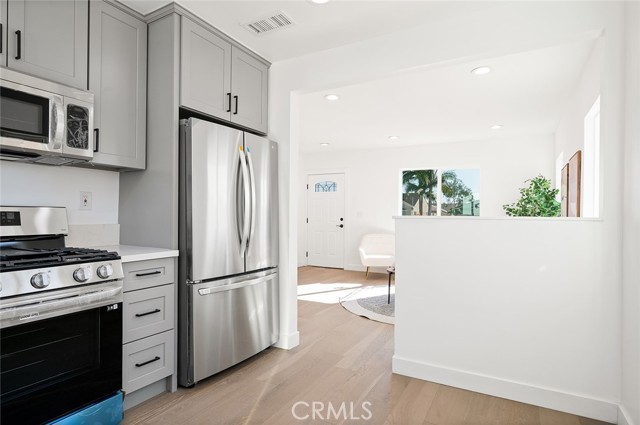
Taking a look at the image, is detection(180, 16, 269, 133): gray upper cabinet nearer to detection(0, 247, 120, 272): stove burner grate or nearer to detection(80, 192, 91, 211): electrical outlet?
detection(80, 192, 91, 211): electrical outlet

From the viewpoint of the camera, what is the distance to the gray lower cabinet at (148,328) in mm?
2021

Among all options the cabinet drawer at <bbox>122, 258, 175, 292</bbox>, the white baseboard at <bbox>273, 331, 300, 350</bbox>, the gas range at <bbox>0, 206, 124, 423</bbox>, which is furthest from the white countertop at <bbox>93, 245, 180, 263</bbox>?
the white baseboard at <bbox>273, 331, 300, 350</bbox>

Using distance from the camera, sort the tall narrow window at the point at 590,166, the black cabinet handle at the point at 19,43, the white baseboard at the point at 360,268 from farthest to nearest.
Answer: the white baseboard at the point at 360,268 < the tall narrow window at the point at 590,166 < the black cabinet handle at the point at 19,43

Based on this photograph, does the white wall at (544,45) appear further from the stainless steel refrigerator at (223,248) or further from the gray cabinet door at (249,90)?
the stainless steel refrigerator at (223,248)

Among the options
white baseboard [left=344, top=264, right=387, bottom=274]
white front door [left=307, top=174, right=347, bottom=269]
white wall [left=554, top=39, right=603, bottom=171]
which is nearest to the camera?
white wall [left=554, top=39, right=603, bottom=171]

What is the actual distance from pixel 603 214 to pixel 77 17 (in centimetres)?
313

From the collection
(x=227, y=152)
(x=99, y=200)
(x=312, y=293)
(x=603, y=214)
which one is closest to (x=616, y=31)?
(x=603, y=214)

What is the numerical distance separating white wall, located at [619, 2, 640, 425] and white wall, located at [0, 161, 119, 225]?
10.1ft

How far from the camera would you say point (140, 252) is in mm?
2137

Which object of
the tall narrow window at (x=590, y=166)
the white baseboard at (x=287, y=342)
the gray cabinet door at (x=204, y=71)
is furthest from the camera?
the tall narrow window at (x=590, y=166)

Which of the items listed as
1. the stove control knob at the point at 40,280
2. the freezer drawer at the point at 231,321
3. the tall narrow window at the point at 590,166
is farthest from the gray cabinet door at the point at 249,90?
the tall narrow window at the point at 590,166

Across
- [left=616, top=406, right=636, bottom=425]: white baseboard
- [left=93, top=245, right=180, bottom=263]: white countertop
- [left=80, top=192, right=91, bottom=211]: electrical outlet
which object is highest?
[left=80, top=192, right=91, bottom=211]: electrical outlet

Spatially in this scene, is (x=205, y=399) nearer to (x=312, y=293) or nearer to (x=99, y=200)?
(x=99, y=200)

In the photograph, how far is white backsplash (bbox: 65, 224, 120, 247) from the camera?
2.31m
